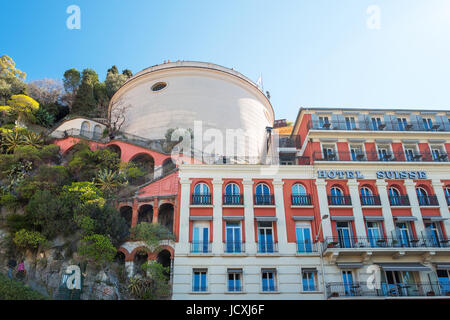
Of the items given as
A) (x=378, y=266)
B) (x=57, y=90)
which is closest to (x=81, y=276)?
(x=378, y=266)

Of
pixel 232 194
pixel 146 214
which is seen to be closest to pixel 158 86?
pixel 146 214

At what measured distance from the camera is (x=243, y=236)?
2462cm

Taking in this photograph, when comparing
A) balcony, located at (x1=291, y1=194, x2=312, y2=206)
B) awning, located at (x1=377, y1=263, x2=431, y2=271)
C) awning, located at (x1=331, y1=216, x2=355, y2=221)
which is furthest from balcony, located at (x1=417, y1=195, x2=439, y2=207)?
balcony, located at (x1=291, y1=194, x2=312, y2=206)

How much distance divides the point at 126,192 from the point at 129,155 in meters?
7.52

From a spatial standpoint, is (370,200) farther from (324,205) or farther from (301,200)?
(301,200)

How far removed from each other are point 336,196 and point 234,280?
29.5 ft

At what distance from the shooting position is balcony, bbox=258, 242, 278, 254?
24219 mm

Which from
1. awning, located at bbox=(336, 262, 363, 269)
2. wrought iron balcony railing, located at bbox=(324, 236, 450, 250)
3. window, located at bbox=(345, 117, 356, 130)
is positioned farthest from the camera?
window, located at bbox=(345, 117, 356, 130)

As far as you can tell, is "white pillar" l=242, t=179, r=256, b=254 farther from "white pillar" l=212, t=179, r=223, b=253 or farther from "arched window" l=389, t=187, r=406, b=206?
"arched window" l=389, t=187, r=406, b=206

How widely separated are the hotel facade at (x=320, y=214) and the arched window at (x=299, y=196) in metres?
0.07

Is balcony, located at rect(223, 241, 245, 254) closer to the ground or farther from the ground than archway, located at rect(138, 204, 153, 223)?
closer to the ground

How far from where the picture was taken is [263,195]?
2603 cm

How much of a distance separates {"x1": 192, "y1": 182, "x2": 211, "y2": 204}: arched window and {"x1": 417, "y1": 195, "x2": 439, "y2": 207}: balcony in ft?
47.7

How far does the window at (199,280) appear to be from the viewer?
22.9 metres
